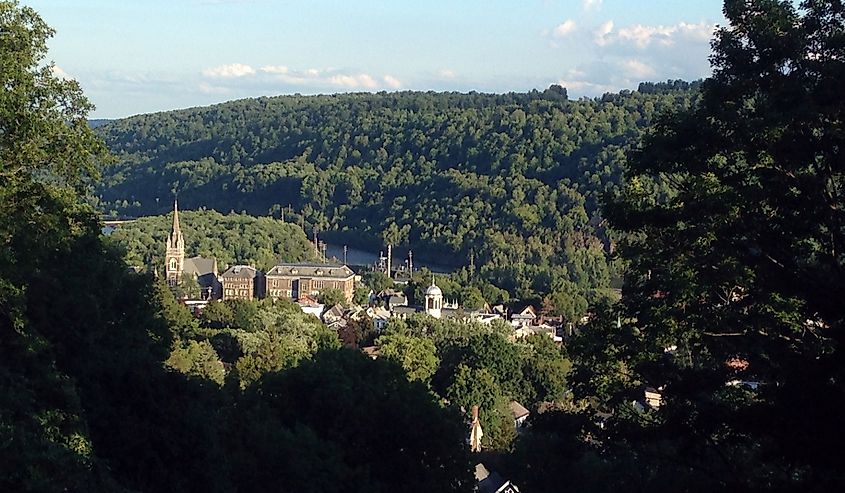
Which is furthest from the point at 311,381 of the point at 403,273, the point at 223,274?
the point at 403,273

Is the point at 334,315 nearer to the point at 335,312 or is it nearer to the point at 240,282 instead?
the point at 335,312

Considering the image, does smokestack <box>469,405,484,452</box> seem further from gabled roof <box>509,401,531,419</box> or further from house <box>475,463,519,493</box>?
gabled roof <box>509,401,531,419</box>

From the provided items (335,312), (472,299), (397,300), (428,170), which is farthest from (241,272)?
(428,170)

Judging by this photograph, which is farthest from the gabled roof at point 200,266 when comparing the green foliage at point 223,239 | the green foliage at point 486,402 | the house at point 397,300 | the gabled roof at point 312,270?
the green foliage at point 486,402

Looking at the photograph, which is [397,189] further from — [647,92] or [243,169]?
[647,92]

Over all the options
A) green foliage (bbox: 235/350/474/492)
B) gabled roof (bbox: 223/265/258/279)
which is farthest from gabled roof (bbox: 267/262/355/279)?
green foliage (bbox: 235/350/474/492)
